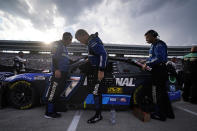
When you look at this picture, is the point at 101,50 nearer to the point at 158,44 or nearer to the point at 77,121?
the point at 158,44

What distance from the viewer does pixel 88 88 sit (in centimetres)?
A: 262

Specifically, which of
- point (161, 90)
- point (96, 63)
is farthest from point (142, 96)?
point (96, 63)

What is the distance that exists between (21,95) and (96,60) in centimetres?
202

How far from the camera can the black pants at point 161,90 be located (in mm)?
2436

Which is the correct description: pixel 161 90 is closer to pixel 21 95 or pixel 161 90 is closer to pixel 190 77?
pixel 190 77

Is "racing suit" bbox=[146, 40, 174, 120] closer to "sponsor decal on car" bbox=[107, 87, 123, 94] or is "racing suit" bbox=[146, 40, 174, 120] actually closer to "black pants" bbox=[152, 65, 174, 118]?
"black pants" bbox=[152, 65, 174, 118]

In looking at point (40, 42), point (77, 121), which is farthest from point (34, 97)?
point (40, 42)

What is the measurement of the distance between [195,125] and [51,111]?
2.68m

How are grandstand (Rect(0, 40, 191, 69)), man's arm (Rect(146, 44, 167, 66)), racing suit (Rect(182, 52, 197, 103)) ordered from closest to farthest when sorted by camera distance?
man's arm (Rect(146, 44, 167, 66)) → racing suit (Rect(182, 52, 197, 103)) → grandstand (Rect(0, 40, 191, 69))

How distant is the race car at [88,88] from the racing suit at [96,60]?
26cm

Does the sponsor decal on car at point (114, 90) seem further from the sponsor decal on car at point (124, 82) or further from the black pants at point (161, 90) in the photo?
the black pants at point (161, 90)

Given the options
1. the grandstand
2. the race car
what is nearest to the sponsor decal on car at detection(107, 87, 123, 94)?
the race car

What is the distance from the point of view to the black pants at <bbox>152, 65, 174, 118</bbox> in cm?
244

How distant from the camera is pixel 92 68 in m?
2.44
